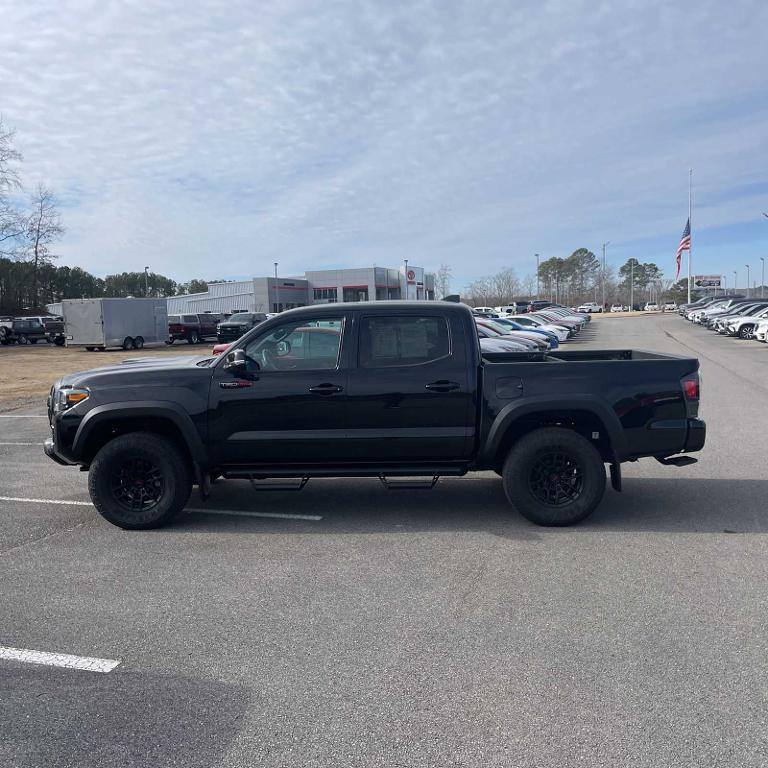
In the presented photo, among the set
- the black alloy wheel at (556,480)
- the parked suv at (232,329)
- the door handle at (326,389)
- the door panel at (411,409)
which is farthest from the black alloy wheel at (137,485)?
the parked suv at (232,329)

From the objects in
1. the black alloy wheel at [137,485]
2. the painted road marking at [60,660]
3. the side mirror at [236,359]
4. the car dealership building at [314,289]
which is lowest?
the painted road marking at [60,660]

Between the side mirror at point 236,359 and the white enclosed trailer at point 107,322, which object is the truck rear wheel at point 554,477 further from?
the white enclosed trailer at point 107,322

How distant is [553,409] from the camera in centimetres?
598

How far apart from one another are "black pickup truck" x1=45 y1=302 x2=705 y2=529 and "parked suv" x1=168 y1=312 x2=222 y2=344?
3357 centimetres

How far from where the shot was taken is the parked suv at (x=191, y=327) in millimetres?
38688

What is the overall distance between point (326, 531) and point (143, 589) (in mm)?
1663

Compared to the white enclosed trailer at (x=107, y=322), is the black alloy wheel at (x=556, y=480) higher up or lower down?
lower down

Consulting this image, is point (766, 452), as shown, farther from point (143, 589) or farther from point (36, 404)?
point (36, 404)

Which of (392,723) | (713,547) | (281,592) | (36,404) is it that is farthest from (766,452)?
(36,404)

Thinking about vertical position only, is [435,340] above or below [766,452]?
above

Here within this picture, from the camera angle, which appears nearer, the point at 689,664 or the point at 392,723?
the point at 392,723

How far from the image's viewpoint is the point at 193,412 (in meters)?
6.12

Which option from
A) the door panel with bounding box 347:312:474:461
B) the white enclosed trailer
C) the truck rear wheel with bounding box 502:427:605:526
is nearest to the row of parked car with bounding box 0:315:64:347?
the white enclosed trailer

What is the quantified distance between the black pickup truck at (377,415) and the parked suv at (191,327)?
33.6 metres
